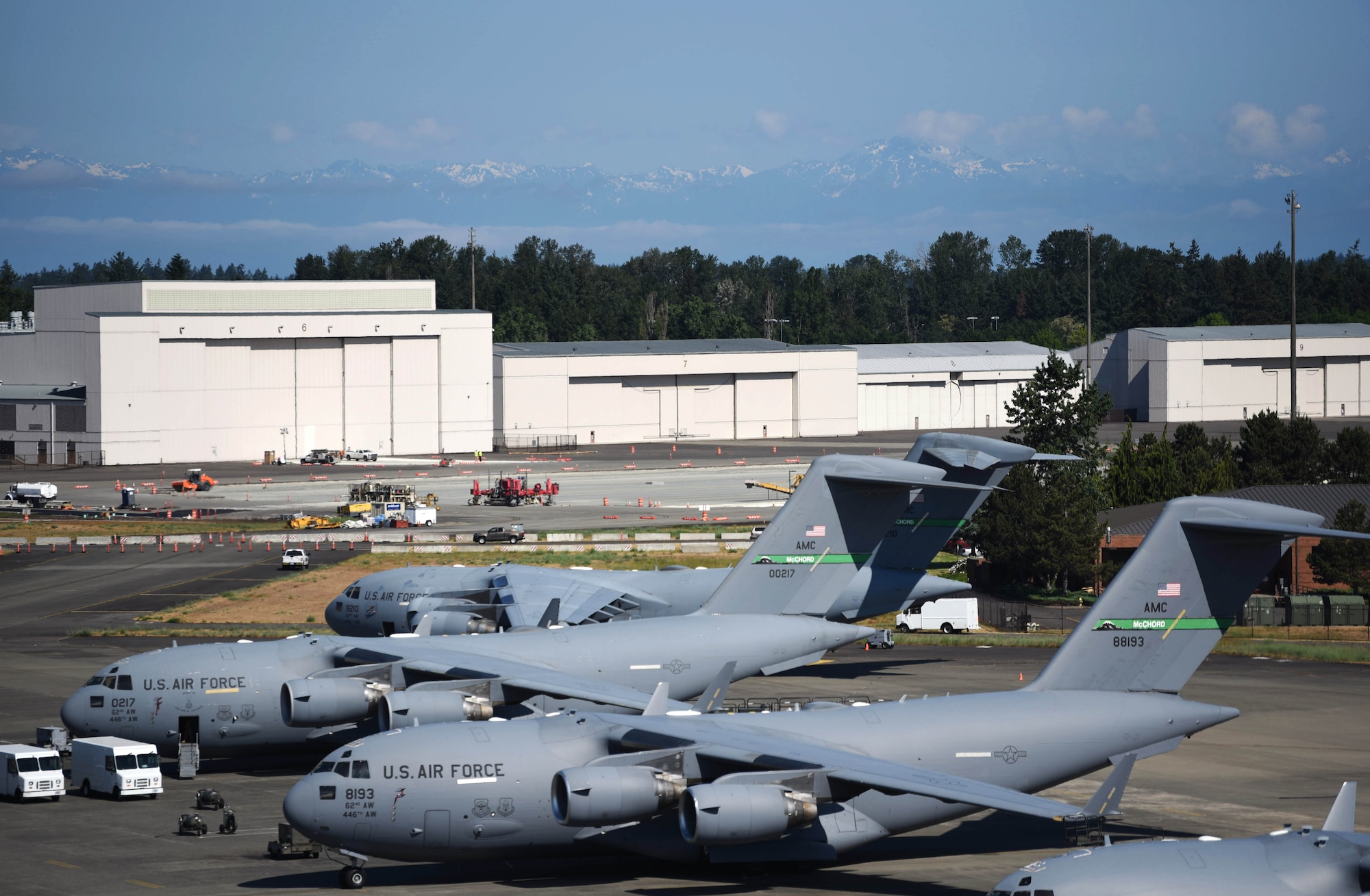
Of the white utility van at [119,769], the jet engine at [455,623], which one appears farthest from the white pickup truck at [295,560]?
the white utility van at [119,769]

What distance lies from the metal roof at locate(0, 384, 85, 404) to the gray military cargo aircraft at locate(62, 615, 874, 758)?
11506cm

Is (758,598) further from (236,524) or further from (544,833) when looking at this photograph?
(236,524)

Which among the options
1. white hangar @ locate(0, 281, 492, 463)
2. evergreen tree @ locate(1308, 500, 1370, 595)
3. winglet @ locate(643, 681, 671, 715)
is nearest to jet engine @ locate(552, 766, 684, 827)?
winglet @ locate(643, 681, 671, 715)

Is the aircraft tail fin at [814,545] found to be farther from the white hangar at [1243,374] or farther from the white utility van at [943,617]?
the white hangar at [1243,374]

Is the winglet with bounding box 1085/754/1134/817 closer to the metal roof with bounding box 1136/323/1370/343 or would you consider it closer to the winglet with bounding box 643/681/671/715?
the winglet with bounding box 643/681/671/715

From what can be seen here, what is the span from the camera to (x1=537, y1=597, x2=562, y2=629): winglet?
1923 inches

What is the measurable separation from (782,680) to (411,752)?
29.0 metres

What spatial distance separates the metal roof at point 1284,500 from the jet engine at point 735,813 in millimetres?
57424

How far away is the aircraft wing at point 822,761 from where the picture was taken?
83.7 feet

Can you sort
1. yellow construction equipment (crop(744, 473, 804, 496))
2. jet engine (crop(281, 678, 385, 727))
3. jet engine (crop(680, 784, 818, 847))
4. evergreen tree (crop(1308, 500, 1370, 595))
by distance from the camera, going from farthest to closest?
yellow construction equipment (crop(744, 473, 804, 496))
evergreen tree (crop(1308, 500, 1370, 595))
jet engine (crop(281, 678, 385, 727))
jet engine (crop(680, 784, 818, 847))

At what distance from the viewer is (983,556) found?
85.4 metres

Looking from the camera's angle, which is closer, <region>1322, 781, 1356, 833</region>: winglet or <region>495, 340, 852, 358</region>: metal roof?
<region>1322, 781, 1356, 833</region>: winglet

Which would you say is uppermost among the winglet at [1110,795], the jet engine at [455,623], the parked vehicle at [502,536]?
the winglet at [1110,795]

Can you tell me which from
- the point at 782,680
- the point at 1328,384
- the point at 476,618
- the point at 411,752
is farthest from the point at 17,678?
the point at 1328,384
